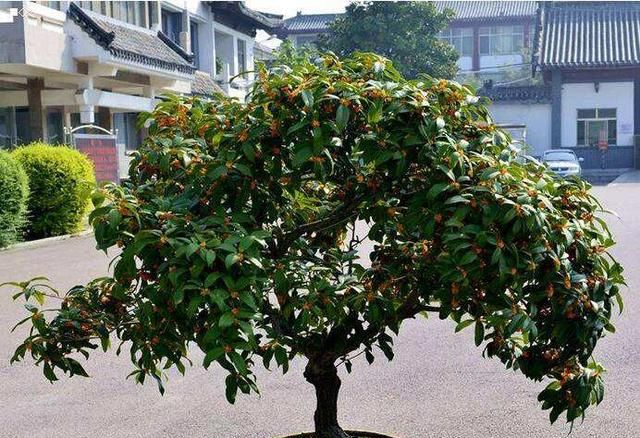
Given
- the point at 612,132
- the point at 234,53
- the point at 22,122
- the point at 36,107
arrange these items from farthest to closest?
the point at 612,132 < the point at 234,53 < the point at 22,122 < the point at 36,107

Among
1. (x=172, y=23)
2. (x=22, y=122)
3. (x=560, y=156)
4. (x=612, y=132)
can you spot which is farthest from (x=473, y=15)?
(x=22, y=122)

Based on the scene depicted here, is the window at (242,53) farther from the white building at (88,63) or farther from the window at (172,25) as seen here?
the window at (172,25)

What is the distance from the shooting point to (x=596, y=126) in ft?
138

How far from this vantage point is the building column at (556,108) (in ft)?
138

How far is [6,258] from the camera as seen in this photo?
48.4ft

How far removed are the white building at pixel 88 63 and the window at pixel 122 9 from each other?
0.08 feet

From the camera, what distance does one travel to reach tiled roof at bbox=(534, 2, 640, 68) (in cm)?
4103

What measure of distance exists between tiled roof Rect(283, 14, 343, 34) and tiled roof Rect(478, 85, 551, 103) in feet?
60.5

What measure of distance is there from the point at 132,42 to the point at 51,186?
867 cm

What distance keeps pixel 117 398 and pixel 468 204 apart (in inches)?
157

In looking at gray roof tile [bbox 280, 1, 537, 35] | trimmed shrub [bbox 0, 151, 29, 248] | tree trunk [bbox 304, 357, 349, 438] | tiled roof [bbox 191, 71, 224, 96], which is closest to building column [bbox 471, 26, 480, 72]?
gray roof tile [bbox 280, 1, 537, 35]

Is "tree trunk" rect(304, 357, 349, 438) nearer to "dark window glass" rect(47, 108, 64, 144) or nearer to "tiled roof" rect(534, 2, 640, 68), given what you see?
"dark window glass" rect(47, 108, 64, 144)

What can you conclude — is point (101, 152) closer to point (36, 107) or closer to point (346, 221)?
point (36, 107)

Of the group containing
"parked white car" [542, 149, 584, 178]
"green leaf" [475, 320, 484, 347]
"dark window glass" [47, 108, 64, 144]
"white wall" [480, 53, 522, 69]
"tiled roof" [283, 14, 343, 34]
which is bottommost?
"parked white car" [542, 149, 584, 178]
